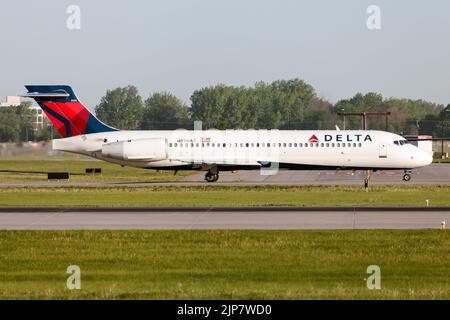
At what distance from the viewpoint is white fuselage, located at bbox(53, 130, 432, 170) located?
6053 cm

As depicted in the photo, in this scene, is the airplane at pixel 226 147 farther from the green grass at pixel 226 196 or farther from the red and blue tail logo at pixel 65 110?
the green grass at pixel 226 196

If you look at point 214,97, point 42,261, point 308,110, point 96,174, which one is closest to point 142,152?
point 96,174

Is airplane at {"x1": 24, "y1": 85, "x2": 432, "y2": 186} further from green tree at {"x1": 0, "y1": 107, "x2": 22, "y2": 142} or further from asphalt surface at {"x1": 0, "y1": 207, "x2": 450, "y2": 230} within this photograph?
green tree at {"x1": 0, "y1": 107, "x2": 22, "y2": 142}

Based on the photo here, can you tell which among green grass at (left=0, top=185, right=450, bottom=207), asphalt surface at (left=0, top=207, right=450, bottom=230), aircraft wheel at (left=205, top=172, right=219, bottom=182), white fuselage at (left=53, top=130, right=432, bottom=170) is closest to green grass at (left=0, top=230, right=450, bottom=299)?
asphalt surface at (left=0, top=207, right=450, bottom=230)

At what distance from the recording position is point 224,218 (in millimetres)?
33094

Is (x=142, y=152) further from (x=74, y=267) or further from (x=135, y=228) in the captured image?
(x=74, y=267)

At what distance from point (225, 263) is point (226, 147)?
128ft

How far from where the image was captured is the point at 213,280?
1983cm

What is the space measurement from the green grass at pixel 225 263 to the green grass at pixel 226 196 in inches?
494

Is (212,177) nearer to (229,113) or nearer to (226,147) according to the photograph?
(226,147)

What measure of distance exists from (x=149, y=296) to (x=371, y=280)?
4.98 m

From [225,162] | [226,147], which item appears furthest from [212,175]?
[226,147]

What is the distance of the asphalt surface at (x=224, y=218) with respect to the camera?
99.8ft

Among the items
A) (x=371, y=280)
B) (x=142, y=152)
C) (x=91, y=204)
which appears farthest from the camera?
(x=142, y=152)
